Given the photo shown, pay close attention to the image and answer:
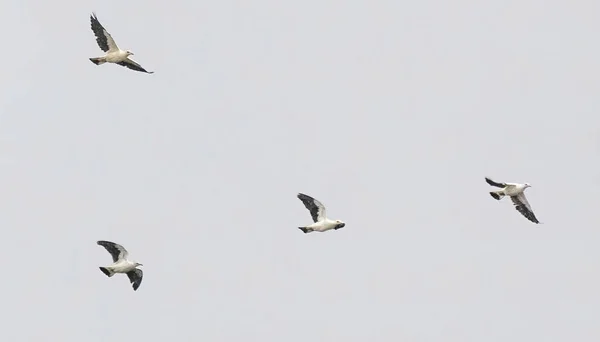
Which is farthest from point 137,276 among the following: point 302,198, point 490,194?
point 490,194

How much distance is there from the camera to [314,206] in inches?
3652

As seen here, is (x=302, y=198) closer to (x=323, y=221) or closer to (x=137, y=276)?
(x=323, y=221)

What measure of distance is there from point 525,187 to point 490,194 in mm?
2135

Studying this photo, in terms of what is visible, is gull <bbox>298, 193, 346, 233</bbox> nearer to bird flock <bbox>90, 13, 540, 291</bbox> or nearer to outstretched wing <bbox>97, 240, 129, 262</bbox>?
bird flock <bbox>90, 13, 540, 291</bbox>

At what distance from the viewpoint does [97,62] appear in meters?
91.1

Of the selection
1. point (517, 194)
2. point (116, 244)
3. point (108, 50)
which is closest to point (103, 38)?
point (108, 50)

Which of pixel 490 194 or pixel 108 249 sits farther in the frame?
pixel 490 194

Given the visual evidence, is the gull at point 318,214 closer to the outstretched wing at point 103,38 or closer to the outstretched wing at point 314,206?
the outstretched wing at point 314,206

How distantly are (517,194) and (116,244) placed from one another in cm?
2086

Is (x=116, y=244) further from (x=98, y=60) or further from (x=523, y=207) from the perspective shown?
(x=523, y=207)

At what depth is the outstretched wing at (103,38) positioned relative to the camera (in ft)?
296

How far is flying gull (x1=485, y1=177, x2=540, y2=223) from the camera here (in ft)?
313

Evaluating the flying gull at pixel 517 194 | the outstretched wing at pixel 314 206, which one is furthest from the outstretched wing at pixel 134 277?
the flying gull at pixel 517 194

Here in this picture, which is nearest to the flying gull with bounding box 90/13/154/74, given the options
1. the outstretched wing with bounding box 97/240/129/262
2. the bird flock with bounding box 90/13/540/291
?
the bird flock with bounding box 90/13/540/291
